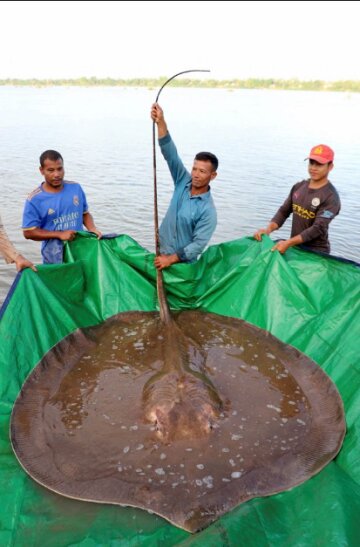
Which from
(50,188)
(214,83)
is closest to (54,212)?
(50,188)

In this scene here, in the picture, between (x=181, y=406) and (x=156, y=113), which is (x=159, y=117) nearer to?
(x=156, y=113)

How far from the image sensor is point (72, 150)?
17375 millimetres

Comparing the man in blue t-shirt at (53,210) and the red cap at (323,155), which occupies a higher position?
the red cap at (323,155)

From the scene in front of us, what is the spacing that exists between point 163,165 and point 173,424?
14.7 m

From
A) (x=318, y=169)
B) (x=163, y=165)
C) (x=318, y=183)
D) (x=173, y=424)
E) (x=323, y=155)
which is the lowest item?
(x=163, y=165)

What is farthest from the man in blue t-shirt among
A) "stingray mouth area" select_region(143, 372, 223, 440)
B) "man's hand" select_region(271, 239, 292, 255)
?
"stingray mouth area" select_region(143, 372, 223, 440)

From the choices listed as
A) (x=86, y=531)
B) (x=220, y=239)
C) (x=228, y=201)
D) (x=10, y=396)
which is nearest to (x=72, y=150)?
(x=228, y=201)

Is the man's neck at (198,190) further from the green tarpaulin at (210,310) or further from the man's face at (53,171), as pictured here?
the man's face at (53,171)

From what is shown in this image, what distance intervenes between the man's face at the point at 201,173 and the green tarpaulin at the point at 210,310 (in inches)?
32.7

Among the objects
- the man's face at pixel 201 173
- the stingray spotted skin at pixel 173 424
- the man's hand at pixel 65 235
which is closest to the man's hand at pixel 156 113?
the man's face at pixel 201 173

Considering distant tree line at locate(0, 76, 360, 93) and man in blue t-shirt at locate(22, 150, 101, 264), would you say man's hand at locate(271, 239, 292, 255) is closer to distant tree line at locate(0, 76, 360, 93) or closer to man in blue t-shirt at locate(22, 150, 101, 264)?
man in blue t-shirt at locate(22, 150, 101, 264)

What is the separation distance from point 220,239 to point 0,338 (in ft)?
22.2

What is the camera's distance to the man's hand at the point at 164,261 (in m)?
4.35

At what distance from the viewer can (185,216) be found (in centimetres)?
446
